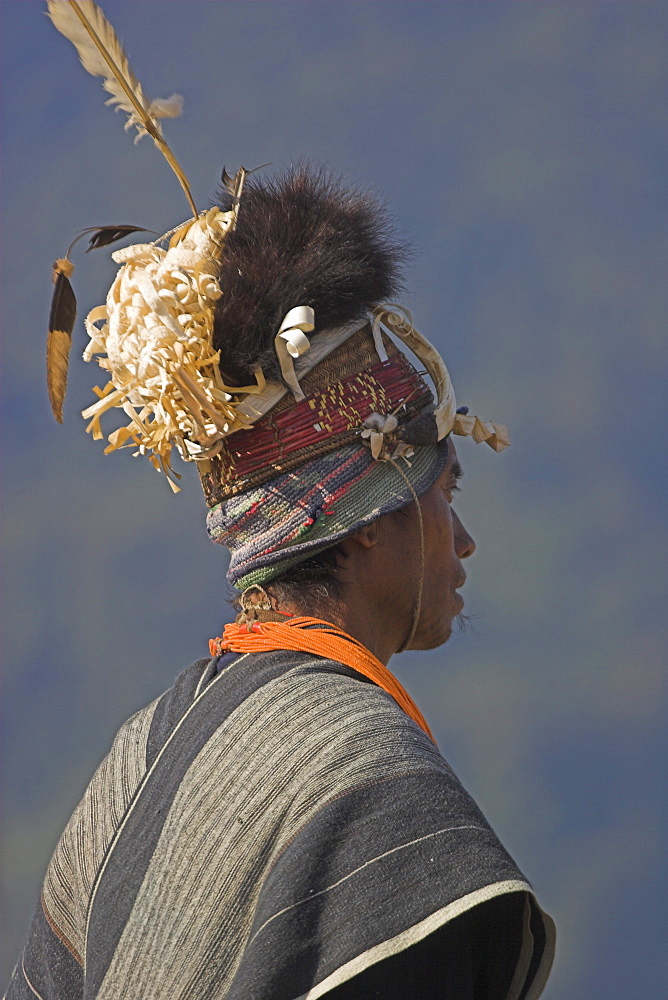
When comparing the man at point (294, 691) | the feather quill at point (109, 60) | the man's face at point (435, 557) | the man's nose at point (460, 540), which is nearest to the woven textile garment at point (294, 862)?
the man at point (294, 691)

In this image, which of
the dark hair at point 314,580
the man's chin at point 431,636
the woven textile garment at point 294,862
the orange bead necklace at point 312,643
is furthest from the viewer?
the man's chin at point 431,636

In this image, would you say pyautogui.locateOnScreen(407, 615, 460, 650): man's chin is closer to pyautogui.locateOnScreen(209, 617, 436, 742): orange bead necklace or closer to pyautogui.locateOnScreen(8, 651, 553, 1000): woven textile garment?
pyautogui.locateOnScreen(209, 617, 436, 742): orange bead necklace

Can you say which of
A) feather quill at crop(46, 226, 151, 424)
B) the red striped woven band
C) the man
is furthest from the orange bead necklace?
feather quill at crop(46, 226, 151, 424)

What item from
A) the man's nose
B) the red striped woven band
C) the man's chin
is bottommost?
the man's chin

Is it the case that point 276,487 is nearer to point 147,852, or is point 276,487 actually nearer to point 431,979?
point 147,852

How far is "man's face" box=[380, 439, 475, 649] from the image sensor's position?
181 cm

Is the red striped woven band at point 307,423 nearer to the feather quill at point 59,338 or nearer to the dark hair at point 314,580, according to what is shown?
the dark hair at point 314,580

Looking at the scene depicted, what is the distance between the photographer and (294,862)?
1387 mm

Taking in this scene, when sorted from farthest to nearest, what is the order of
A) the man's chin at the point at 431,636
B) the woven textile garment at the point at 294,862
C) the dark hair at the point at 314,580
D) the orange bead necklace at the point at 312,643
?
the man's chin at the point at 431,636
the dark hair at the point at 314,580
the orange bead necklace at the point at 312,643
the woven textile garment at the point at 294,862

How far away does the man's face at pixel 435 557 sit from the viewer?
181 cm

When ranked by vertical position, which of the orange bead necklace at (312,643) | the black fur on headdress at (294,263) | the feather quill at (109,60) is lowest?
the orange bead necklace at (312,643)

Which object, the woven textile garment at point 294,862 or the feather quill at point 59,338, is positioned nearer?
the woven textile garment at point 294,862

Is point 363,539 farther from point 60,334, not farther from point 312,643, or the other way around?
point 60,334

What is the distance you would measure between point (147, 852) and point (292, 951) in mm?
267
